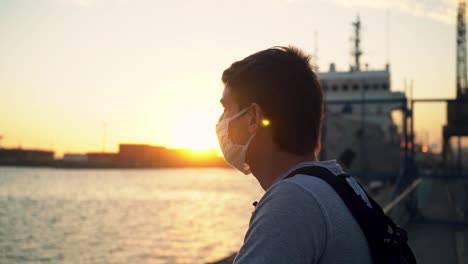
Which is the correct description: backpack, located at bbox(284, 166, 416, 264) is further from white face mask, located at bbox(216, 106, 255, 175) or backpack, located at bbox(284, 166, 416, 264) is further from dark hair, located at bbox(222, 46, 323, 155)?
white face mask, located at bbox(216, 106, 255, 175)

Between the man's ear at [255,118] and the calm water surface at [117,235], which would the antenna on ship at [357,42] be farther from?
the man's ear at [255,118]

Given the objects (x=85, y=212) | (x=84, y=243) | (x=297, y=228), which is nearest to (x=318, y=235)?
(x=297, y=228)

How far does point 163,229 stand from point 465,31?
2610 inches

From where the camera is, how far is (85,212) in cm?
5594

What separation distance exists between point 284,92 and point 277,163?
0.25m

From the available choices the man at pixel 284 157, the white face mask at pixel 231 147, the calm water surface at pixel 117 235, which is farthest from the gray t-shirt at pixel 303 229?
the calm water surface at pixel 117 235

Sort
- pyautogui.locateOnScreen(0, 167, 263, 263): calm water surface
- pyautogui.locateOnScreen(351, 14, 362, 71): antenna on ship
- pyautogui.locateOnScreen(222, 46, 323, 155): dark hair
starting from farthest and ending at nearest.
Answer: pyautogui.locateOnScreen(351, 14, 362, 71): antenna on ship, pyautogui.locateOnScreen(0, 167, 263, 263): calm water surface, pyautogui.locateOnScreen(222, 46, 323, 155): dark hair

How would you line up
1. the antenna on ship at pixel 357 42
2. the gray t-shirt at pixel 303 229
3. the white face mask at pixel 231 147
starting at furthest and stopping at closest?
1. the antenna on ship at pixel 357 42
2. the white face mask at pixel 231 147
3. the gray t-shirt at pixel 303 229

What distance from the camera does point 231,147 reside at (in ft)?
6.84

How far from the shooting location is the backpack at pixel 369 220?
5.75ft

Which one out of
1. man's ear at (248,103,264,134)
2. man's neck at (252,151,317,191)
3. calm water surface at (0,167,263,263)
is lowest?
calm water surface at (0,167,263,263)

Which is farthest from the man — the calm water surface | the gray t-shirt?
the calm water surface

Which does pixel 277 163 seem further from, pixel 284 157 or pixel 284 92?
pixel 284 92

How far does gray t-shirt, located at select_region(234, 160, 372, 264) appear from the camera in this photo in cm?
157
